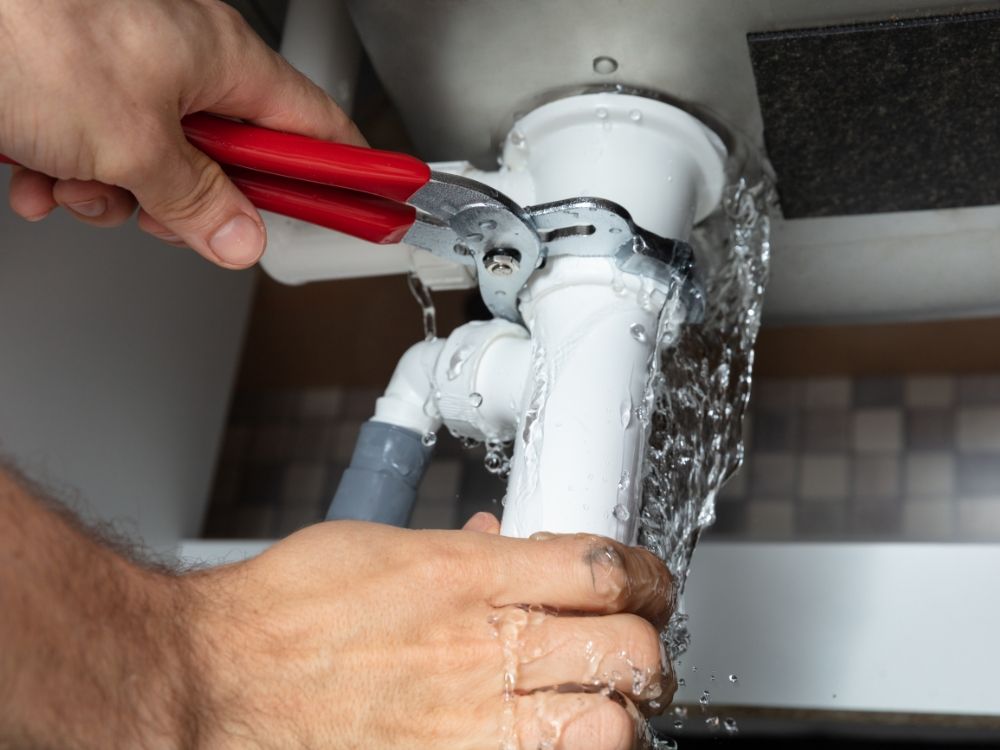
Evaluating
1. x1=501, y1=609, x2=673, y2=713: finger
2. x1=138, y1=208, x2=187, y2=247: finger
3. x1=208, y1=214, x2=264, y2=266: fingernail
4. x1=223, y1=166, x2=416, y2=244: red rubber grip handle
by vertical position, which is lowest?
x1=501, y1=609, x2=673, y2=713: finger

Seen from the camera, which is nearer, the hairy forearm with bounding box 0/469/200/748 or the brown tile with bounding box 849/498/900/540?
the hairy forearm with bounding box 0/469/200/748

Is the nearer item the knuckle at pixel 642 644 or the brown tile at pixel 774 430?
the knuckle at pixel 642 644

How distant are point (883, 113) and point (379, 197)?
298mm

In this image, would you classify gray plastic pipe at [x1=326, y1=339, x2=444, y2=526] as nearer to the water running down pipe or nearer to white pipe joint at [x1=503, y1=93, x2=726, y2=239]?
the water running down pipe

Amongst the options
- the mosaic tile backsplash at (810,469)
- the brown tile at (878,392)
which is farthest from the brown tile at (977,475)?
the brown tile at (878,392)

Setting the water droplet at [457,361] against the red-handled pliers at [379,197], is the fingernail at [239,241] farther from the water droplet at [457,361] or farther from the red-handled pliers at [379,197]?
the water droplet at [457,361]

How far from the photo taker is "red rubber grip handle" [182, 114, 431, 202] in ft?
1.98

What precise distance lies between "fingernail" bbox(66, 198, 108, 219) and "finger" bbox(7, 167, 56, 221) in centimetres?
1

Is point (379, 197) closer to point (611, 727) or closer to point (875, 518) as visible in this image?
point (611, 727)

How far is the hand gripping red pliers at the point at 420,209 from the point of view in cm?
61

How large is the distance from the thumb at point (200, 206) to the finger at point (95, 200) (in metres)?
0.02

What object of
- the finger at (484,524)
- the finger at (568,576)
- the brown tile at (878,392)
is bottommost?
the finger at (568,576)

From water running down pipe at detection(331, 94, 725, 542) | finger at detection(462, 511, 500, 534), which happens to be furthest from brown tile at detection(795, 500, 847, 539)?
finger at detection(462, 511, 500, 534)

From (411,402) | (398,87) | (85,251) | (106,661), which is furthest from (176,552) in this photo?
(106,661)
